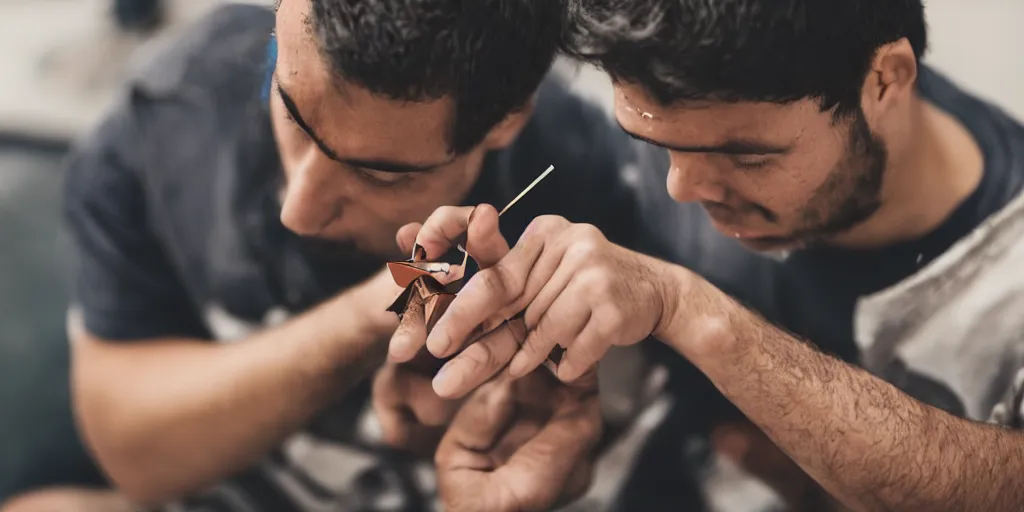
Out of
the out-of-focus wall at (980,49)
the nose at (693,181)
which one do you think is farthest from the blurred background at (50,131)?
the nose at (693,181)

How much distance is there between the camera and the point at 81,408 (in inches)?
29.4

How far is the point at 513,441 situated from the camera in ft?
1.83

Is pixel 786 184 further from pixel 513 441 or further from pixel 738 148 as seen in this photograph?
pixel 513 441

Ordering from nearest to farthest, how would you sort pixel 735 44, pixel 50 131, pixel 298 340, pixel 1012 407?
pixel 735 44 < pixel 1012 407 < pixel 298 340 < pixel 50 131

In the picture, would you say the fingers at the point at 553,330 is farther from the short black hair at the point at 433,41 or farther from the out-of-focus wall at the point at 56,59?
the out-of-focus wall at the point at 56,59

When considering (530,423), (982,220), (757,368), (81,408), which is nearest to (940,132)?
(982,220)

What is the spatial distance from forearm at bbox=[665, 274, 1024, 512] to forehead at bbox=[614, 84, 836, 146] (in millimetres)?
88

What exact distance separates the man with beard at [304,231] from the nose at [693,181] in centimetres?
4

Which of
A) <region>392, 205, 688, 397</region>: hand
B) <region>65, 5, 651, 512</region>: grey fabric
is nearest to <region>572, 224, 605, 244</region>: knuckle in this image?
<region>392, 205, 688, 397</region>: hand

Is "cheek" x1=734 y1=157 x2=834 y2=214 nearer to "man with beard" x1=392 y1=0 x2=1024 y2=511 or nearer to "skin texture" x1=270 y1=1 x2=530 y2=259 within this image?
"man with beard" x1=392 y1=0 x2=1024 y2=511

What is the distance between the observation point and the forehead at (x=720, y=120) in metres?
0.46

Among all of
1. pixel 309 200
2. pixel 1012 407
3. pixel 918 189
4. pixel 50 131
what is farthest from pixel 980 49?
pixel 50 131

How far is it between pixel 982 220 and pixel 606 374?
0.23 m

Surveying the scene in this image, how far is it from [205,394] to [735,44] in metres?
0.46
